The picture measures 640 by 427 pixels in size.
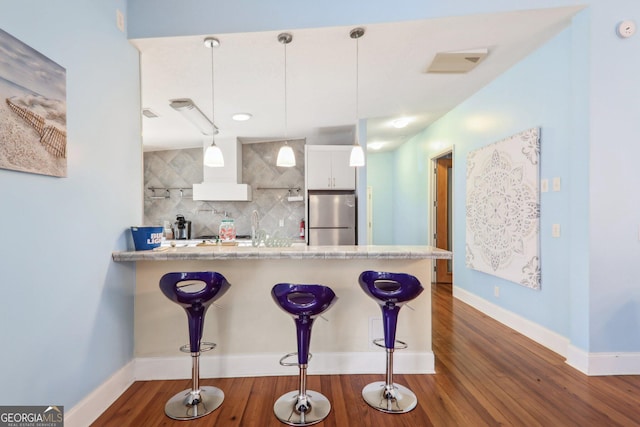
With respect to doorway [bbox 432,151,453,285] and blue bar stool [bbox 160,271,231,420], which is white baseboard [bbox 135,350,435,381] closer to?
blue bar stool [bbox 160,271,231,420]

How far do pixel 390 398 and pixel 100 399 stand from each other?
1.82 meters

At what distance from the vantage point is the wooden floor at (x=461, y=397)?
65.6 inches

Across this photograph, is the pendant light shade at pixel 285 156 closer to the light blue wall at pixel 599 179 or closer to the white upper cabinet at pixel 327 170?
the white upper cabinet at pixel 327 170

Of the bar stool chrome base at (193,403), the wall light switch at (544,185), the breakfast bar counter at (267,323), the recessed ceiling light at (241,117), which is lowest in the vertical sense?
the bar stool chrome base at (193,403)

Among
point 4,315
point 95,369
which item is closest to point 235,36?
point 4,315

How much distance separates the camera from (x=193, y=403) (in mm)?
1799

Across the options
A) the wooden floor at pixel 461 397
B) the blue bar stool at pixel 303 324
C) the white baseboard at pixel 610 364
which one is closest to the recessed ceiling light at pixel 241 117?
the blue bar stool at pixel 303 324

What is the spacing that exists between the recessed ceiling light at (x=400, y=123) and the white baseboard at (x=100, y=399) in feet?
14.0

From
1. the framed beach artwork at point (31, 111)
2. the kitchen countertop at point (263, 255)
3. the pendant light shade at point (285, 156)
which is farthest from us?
the pendant light shade at point (285, 156)

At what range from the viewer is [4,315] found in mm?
1235

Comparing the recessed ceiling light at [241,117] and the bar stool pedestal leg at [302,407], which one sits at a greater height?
the recessed ceiling light at [241,117]

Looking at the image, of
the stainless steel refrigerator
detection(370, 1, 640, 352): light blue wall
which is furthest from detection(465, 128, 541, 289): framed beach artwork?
the stainless steel refrigerator

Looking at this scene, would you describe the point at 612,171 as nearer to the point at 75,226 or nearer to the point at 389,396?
the point at 389,396

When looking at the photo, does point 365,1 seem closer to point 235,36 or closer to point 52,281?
point 235,36
